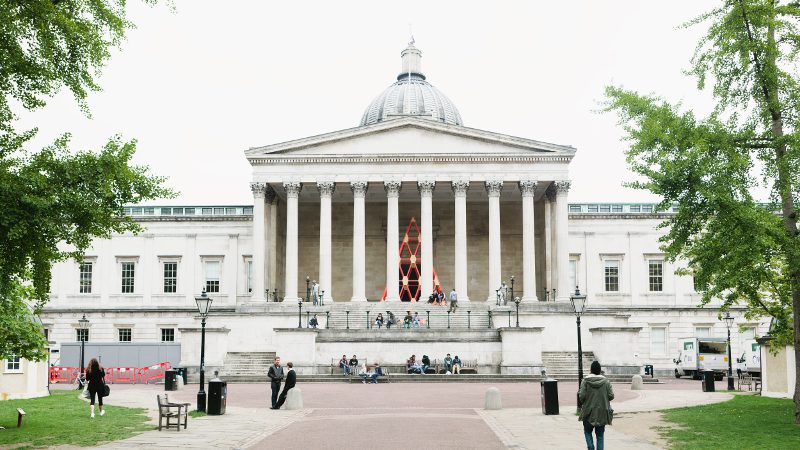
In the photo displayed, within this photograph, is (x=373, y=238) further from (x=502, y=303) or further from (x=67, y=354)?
(x=67, y=354)

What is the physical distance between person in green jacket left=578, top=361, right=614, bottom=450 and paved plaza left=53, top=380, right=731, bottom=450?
241 centimetres

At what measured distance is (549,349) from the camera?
48.8 metres

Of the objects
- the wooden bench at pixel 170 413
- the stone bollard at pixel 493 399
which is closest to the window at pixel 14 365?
the wooden bench at pixel 170 413

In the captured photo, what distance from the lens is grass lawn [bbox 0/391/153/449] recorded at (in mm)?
19062

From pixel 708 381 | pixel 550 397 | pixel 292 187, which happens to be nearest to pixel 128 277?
pixel 292 187

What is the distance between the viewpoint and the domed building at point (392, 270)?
147 feet

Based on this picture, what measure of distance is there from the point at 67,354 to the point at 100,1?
38.2 m

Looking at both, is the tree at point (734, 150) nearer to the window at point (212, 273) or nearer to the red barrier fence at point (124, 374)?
the red barrier fence at point (124, 374)

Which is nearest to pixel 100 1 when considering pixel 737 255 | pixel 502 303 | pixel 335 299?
pixel 737 255

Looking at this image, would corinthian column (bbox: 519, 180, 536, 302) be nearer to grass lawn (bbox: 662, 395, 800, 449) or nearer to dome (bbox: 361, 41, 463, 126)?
dome (bbox: 361, 41, 463, 126)

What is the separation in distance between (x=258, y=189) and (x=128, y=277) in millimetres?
14964

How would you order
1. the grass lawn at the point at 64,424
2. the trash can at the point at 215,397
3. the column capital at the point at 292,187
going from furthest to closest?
the column capital at the point at 292,187
the trash can at the point at 215,397
the grass lawn at the point at 64,424

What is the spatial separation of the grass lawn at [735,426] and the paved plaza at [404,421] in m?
0.70

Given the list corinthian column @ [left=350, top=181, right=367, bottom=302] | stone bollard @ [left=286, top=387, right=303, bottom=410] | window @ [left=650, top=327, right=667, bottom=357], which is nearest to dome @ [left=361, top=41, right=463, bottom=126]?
corinthian column @ [left=350, top=181, right=367, bottom=302]
